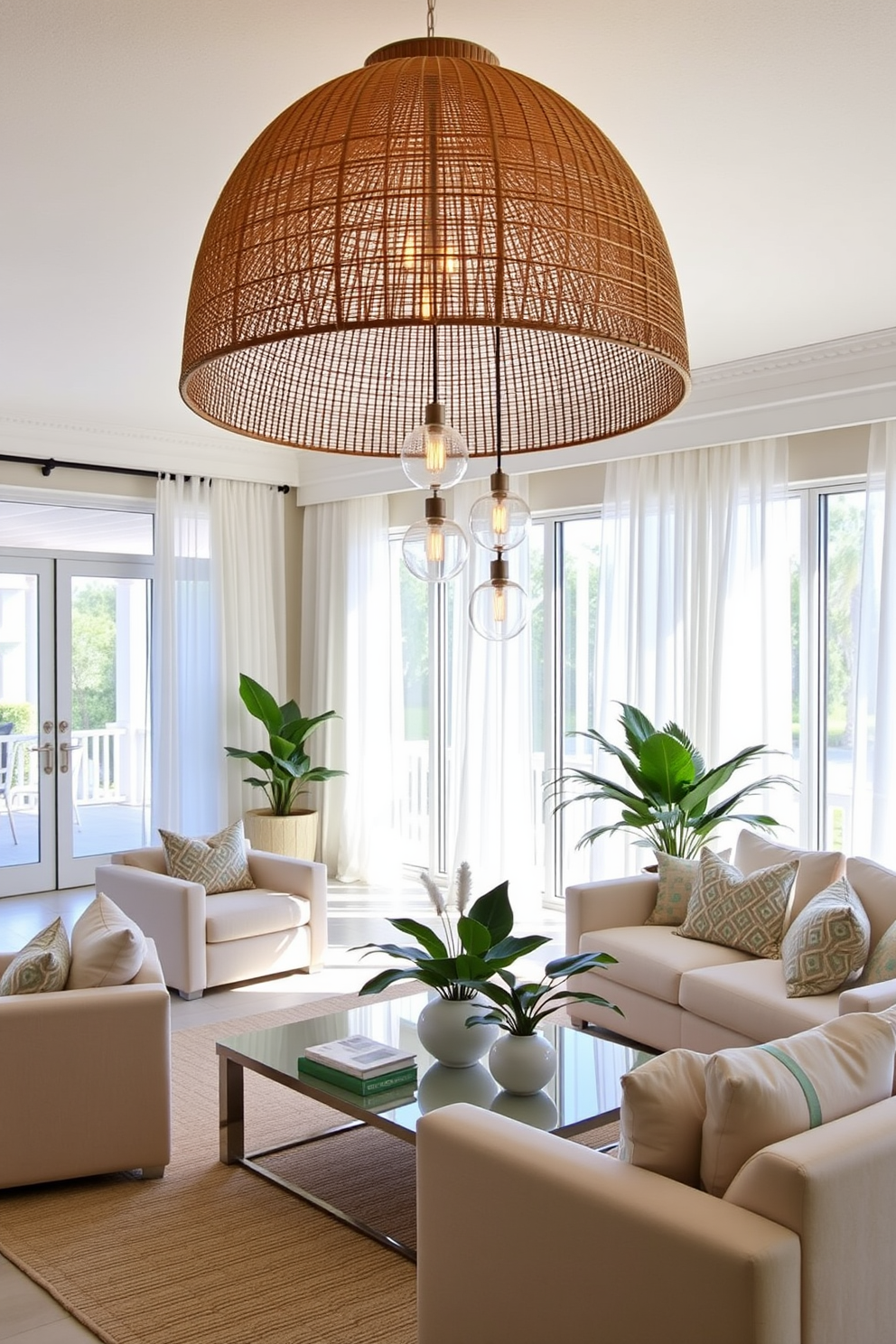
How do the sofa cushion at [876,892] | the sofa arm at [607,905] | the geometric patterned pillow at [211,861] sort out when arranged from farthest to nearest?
the geometric patterned pillow at [211,861], the sofa arm at [607,905], the sofa cushion at [876,892]

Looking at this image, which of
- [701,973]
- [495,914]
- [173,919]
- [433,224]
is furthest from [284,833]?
[433,224]

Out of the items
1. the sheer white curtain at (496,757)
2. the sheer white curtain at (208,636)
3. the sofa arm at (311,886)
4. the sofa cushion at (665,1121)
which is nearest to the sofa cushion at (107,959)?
the sofa cushion at (665,1121)

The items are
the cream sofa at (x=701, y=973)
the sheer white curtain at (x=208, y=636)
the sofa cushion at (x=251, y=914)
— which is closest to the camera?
the cream sofa at (x=701, y=973)

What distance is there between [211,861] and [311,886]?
0.49m

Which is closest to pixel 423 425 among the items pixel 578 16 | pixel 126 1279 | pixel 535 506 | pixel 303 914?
pixel 578 16

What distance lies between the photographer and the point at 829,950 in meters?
3.88

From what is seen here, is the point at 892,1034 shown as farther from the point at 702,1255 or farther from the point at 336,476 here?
the point at 336,476

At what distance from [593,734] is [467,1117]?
329 centimetres

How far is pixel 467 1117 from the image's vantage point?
7.76 feet

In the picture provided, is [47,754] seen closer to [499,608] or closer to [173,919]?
[173,919]

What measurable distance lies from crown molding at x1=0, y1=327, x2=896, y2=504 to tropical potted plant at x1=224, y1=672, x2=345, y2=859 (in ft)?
4.76

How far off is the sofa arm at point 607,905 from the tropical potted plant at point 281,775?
2.74 metres

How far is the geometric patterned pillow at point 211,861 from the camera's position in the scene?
563 cm

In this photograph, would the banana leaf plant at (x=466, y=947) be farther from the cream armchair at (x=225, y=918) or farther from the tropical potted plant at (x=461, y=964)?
the cream armchair at (x=225, y=918)
